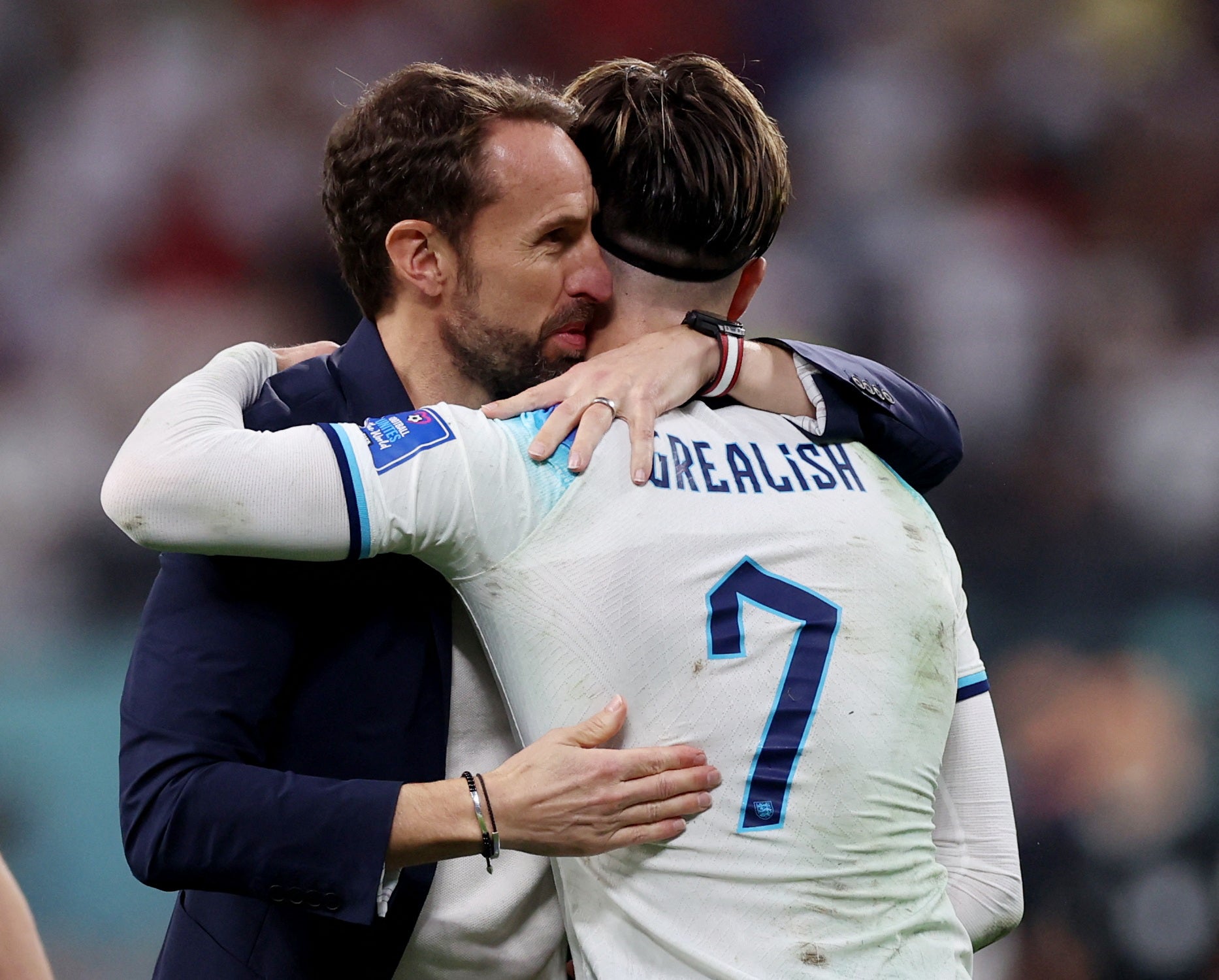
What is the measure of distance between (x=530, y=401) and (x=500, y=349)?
25 centimetres

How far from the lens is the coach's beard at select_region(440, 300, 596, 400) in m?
1.46

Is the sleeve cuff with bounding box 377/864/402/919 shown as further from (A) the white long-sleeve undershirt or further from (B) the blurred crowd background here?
(B) the blurred crowd background

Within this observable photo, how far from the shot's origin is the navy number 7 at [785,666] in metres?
1.15

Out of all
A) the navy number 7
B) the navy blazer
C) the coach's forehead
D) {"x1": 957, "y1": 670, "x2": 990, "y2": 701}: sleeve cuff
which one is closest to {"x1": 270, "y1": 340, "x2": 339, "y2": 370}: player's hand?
the navy blazer

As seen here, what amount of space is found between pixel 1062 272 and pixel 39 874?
3146 mm

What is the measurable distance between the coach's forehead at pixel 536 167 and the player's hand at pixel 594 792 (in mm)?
627

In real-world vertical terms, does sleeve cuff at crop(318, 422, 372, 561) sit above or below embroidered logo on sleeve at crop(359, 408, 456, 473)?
below

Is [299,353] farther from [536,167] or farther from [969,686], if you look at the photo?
[969,686]

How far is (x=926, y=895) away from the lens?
123cm

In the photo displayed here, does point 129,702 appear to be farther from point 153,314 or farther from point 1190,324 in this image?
point 1190,324

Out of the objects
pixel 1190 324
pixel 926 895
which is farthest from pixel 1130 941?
pixel 926 895

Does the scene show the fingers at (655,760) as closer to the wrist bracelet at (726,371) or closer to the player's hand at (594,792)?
the player's hand at (594,792)

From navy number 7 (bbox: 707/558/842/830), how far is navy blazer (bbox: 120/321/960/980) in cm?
25

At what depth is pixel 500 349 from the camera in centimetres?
147
